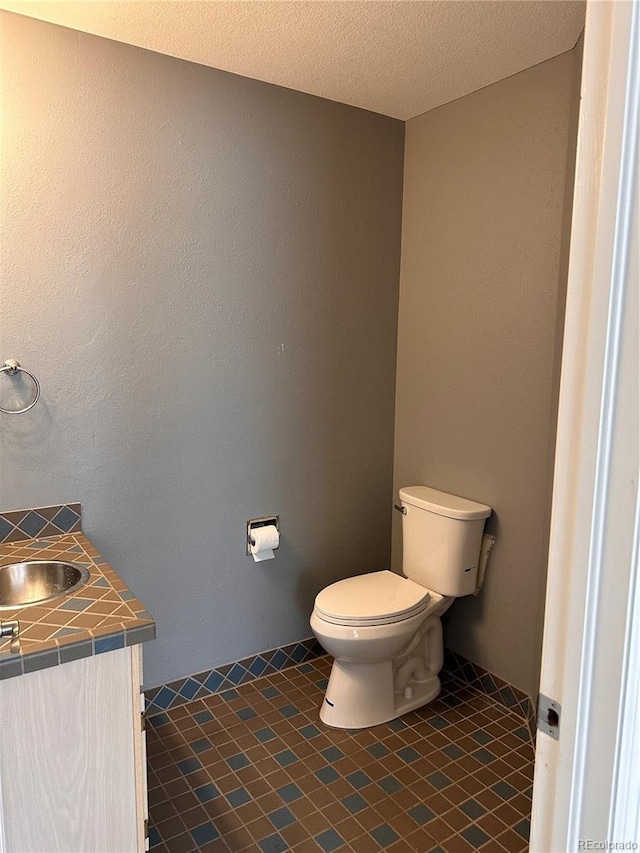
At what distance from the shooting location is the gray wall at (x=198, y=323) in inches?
77.3

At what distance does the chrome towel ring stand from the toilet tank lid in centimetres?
145

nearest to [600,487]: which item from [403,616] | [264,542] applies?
[403,616]

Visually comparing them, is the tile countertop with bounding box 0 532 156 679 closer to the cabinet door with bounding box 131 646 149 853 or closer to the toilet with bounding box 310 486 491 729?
the cabinet door with bounding box 131 646 149 853

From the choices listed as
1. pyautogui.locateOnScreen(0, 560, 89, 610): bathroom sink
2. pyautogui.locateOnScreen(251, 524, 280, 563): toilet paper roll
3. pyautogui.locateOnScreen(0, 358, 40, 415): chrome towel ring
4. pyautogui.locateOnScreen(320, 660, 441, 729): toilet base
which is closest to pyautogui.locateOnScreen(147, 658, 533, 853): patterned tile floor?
pyautogui.locateOnScreen(320, 660, 441, 729): toilet base

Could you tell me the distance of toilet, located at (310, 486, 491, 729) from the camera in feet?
7.09

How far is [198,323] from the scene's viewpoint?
2.27 meters

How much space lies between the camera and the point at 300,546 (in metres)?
2.63

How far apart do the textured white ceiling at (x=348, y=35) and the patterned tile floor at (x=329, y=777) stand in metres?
2.37

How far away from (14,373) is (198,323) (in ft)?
2.14

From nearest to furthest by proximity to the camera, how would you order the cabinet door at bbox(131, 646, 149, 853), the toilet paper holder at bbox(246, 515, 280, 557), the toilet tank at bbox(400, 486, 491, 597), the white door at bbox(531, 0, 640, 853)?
the white door at bbox(531, 0, 640, 853) → the cabinet door at bbox(131, 646, 149, 853) → the toilet tank at bbox(400, 486, 491, 597) → the toilet paper holder at bbox(246, 515, 280, 557)

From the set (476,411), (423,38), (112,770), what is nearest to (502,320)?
(476,411)

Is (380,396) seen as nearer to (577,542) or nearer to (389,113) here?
(389,113)

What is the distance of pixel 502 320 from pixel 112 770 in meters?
1.91

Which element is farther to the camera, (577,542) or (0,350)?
(0,350)
